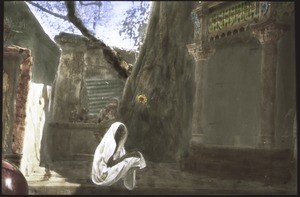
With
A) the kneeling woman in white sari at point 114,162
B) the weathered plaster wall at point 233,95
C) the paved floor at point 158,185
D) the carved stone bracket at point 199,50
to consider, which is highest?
the carved stone bracket at point 199,50

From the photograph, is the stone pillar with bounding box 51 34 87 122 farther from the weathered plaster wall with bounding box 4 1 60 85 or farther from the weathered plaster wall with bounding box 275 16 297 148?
the weathered plaster wall with bounding box 275 16 297 148

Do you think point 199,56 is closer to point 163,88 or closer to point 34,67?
point 163,88

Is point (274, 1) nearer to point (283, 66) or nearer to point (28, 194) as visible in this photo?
point (283, 66)

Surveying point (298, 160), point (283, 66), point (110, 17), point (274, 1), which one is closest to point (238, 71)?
point (283, 66)

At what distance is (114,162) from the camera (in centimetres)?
376

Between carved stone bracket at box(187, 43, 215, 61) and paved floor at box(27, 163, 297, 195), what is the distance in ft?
3.35

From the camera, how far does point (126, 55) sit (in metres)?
3.81

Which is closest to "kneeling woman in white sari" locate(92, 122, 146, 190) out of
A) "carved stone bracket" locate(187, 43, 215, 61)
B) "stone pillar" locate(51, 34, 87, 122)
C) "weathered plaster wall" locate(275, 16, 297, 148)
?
"stone pillar" locate(51, 34, 87, 122)

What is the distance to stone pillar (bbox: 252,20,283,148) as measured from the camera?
3.58 metres

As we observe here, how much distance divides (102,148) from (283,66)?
1.76 meters

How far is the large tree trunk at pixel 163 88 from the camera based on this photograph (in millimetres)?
3766

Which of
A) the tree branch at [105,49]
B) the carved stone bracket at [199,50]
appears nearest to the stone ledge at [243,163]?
the carved stone bracket at [199,50]

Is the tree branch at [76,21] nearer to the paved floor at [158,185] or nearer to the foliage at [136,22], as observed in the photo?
the foliage at [136,22]

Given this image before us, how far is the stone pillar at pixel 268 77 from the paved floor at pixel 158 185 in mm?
475
